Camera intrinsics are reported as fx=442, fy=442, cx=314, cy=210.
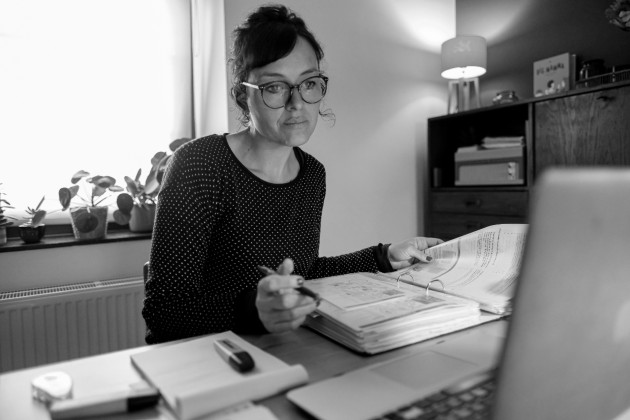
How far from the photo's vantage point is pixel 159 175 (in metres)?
1.98

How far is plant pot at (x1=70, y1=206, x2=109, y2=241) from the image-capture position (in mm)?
1946

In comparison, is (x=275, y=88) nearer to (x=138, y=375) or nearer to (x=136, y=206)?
(x=138, y=375)

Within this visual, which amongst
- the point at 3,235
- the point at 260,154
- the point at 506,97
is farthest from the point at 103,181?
the point at 506,97

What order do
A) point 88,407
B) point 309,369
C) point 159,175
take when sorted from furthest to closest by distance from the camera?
point 159,175 → point 309,369 → point 88,407

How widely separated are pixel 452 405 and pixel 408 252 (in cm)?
68

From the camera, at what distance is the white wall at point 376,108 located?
2785 mm

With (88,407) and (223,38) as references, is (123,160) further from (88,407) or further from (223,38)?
(88,407)

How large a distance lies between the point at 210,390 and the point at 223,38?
86.6 inches

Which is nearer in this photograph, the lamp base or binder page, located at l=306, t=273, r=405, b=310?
binder page, located at l=306, t=273, r=405, b=310

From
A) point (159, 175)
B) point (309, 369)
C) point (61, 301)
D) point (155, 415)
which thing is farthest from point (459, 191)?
point (155, 415)

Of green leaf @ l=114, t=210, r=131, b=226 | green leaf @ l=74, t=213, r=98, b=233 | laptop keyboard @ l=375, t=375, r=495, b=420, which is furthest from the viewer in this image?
green leaf @ l=114, t=210, r=131, b=226

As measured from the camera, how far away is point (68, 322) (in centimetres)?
179

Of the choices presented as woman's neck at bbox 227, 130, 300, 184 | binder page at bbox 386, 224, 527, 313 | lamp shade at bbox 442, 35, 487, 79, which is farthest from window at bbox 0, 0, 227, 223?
binder page at bbox 386, 224, 527, 313

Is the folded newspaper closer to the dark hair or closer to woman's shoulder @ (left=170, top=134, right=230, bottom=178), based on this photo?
woman's shoulder @ (left=170, top=134, right=230, bottom=178)
